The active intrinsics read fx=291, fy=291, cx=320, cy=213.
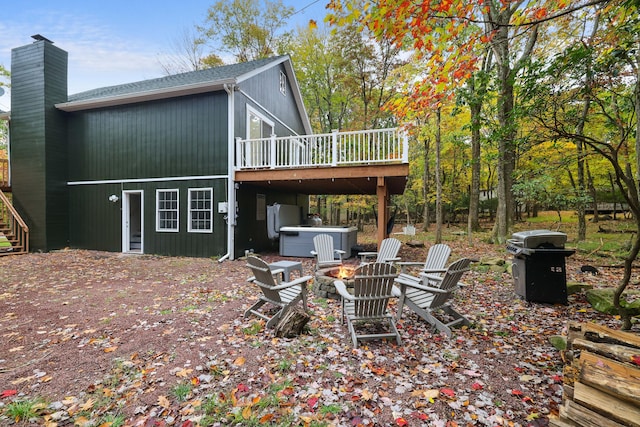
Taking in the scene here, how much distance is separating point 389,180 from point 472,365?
6.54 meters

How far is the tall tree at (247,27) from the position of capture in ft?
59.7

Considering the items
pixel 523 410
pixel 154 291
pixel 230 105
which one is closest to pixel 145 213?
pixel 230 105

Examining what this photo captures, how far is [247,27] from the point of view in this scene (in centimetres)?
1830

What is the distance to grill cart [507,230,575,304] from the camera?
4.40 m

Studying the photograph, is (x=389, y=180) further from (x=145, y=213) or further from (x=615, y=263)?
(x=145, y=213)

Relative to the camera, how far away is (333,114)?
68.1 ft

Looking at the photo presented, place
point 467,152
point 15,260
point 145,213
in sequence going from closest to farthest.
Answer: point 15,260, point 145,213, point 467,152

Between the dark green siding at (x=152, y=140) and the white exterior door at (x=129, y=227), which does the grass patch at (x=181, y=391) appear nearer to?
the dark green siding at (x=152, y=140)

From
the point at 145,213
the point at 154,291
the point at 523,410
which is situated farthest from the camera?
the point at 145,213

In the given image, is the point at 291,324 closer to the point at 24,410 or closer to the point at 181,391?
the point at 181,391

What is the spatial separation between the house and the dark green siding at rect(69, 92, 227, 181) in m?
0.03

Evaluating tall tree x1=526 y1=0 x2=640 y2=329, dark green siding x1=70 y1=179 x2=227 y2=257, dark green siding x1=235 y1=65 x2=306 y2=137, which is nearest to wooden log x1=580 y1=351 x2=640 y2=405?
tall tree x1=526 y1=0 x2=640 y2=329

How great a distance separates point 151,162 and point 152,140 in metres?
0.73

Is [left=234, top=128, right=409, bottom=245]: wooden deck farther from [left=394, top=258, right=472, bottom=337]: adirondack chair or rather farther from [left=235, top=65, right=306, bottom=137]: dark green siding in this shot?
[left=394, top=258, right=472, bottom=337]: adirondack chair
